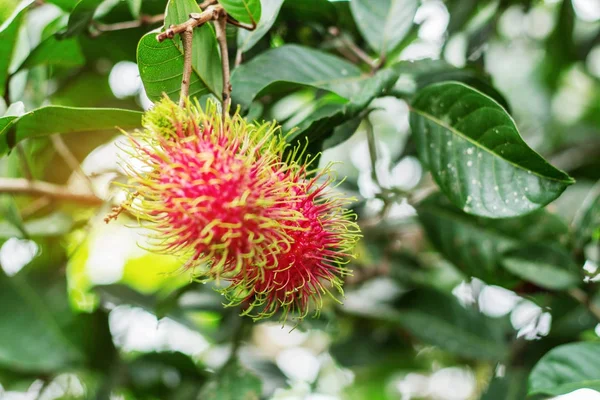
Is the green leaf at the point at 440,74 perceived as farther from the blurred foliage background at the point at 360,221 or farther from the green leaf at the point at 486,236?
the green leaf at the point at 486,236

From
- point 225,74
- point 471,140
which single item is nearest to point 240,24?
point 225,74

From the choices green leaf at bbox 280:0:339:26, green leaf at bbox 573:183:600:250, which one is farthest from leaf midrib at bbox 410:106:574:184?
green leaf at bbox 573:183:600:250

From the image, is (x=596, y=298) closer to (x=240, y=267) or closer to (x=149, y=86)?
(x=240, y=267)

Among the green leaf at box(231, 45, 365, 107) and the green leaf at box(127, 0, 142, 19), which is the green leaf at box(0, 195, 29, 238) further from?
the green leaf at box(231, 45, 365, 107)

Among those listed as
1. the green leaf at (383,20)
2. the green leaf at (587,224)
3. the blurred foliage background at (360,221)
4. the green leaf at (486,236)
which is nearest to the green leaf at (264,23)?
the blurred foliage background at (360,221)

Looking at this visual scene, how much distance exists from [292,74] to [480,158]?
34cm

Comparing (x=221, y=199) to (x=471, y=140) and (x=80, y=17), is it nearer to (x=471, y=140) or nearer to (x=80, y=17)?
(x=471, y=140)

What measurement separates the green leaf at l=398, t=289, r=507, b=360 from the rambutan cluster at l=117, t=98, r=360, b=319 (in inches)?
30.2

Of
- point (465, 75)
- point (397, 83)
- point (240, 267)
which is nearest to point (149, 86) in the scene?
point (240, 267)

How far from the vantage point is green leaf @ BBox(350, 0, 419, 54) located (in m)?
1.22

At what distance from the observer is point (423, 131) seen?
1094mm

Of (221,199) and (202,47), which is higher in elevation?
(202,47)

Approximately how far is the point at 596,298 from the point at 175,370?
Result: 1122 mm

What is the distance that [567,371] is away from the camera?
102cm
